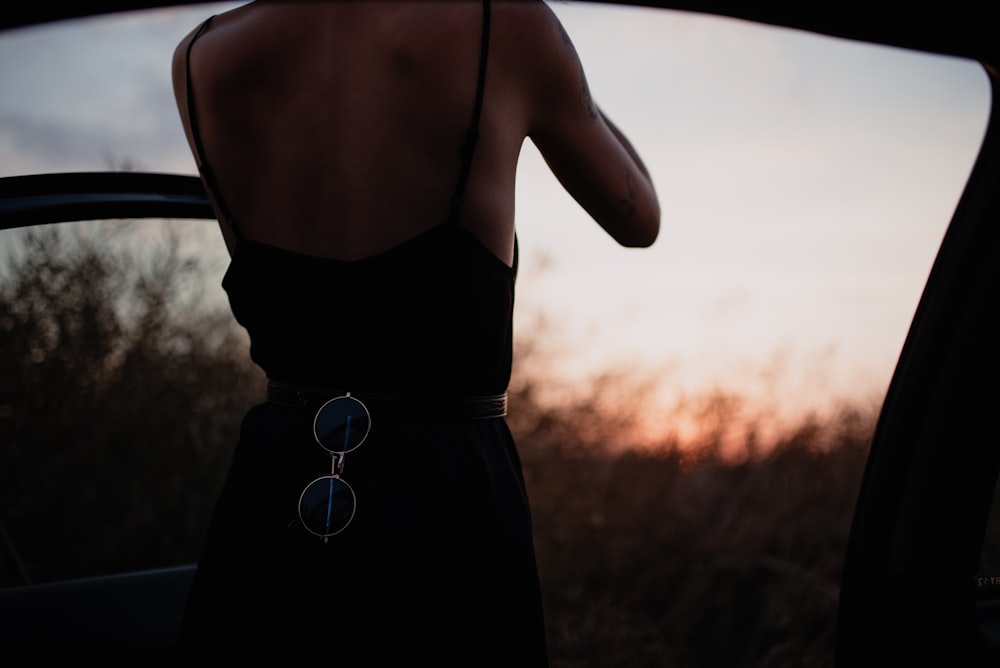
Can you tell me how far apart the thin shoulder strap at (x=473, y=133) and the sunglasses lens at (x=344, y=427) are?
0.32 m

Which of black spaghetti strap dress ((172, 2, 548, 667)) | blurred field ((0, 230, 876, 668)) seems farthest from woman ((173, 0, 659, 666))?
blurred field ((0, 230, 876, 668))

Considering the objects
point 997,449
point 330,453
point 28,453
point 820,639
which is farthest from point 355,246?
point 820,639

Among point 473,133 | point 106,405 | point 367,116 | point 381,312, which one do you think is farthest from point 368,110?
point 106,405

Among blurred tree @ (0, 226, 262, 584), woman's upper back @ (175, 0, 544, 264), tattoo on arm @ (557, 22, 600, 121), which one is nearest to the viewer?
woman's upper back @ (175, 0, 544, 264)

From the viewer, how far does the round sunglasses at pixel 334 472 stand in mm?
1131

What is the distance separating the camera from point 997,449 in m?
1.10

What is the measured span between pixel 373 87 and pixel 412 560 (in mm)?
705

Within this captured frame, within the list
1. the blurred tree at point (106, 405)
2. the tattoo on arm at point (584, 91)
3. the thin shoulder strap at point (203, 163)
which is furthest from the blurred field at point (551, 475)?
the tattoo on arm at point (584, 91)

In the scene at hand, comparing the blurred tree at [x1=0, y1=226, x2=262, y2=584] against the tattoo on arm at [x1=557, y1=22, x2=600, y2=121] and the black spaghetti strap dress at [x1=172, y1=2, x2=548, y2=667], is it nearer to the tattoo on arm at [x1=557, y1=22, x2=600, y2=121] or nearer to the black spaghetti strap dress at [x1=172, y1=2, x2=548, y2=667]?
the black spaghetti strap dress at [x1=172, y1=2, x2=548, y2=667]

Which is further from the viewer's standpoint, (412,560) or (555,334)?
Result: (555,334)

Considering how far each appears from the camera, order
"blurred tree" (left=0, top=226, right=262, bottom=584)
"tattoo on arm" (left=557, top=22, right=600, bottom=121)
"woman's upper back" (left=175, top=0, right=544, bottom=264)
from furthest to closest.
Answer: "blurred tree" (left=0, top=226, right=262, bottom=584) < "tattoo on arm" (left=557, top=22, right=600, bottom=121) < "woman's upper back" (left=175, top=0, right=544, bottom=264)

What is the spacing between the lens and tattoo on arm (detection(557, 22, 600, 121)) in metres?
1.25

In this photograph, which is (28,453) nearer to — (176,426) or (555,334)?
(176,426)

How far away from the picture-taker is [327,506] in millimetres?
1134
